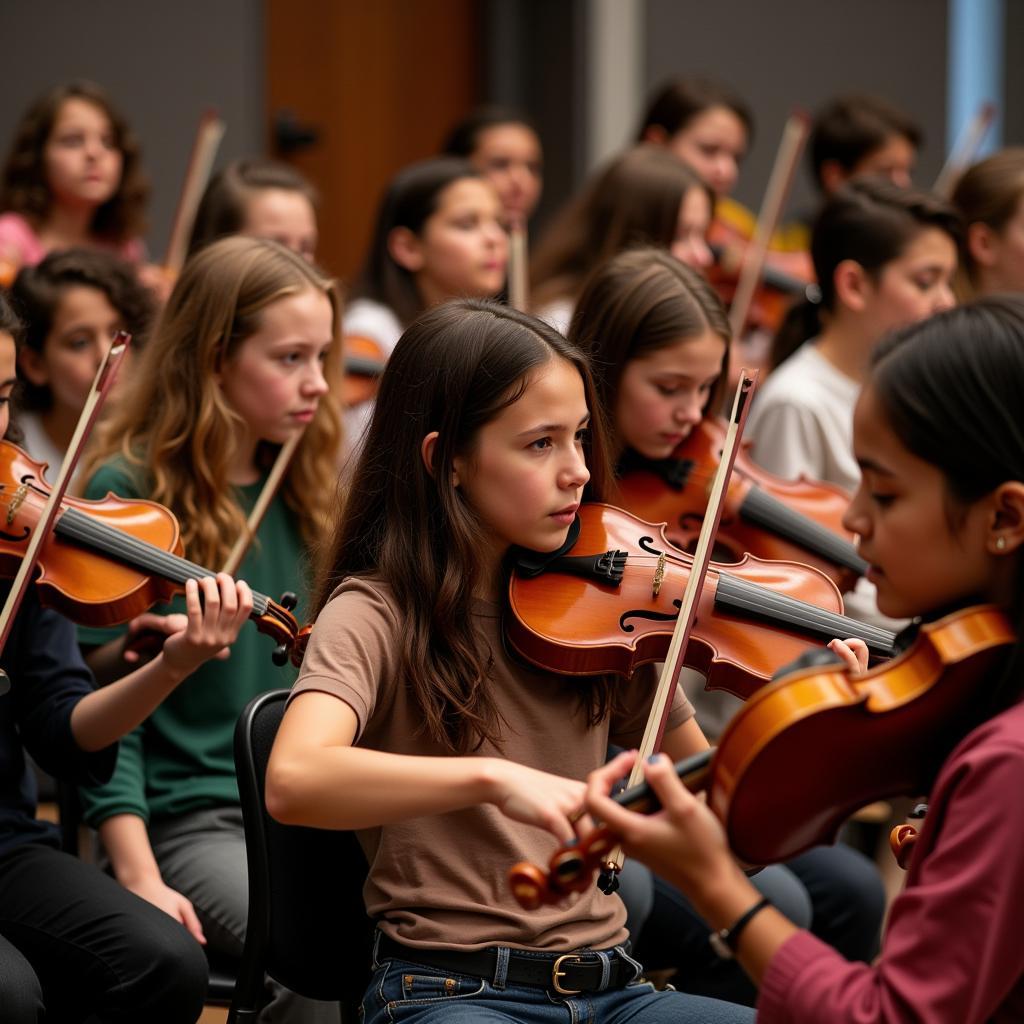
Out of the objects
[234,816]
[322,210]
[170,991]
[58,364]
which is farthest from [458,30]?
[170,991]

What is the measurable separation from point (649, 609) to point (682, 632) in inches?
9.5

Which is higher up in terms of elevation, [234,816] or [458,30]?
[458,30]

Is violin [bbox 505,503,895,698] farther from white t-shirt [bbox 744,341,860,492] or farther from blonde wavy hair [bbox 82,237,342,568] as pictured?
white t-shirt [bbox 744,341,860,492]

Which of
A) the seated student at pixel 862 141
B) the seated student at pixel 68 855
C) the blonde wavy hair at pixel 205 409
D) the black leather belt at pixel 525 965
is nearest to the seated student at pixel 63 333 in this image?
the blonde wavy hair at pixel 205 409

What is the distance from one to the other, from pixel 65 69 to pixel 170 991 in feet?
10.1

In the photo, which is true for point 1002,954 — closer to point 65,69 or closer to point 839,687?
point 839,687

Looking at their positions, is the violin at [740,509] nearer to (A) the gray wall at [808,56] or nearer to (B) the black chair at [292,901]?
(B) the black chair at [292,901]

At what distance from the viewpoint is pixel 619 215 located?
2752 mm

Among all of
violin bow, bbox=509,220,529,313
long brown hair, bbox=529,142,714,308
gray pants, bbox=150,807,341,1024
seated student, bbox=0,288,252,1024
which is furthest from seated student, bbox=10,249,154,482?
long brown hair, bbox=529,142,714,308

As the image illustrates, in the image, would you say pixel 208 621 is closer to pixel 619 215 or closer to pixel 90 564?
pixel 90 564

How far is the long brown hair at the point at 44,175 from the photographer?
121 inches

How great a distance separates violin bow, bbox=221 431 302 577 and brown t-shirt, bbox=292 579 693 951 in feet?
1.60

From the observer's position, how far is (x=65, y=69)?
3955mm

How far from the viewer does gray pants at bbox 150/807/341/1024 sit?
1.57m
